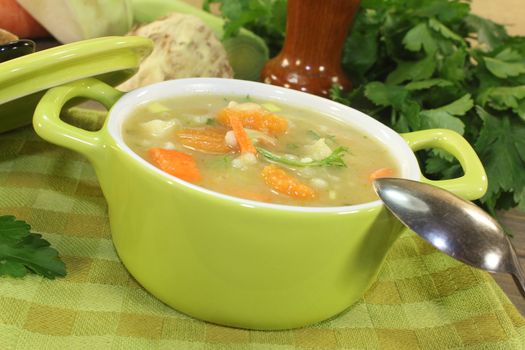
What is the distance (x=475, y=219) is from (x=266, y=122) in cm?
52

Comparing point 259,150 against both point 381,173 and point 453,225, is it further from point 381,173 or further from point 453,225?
point 453,225

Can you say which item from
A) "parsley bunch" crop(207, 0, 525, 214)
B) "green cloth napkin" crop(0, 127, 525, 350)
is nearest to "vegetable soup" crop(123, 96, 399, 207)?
"green cloth napkin" crop(0, 127, 525, 350)

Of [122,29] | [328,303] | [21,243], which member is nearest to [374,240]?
[328,303]

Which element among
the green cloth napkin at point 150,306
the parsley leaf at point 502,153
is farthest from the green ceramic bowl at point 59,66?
Answer: the parsley leaf at point 502,153

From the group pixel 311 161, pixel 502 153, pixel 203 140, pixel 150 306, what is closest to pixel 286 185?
pixel 311 161

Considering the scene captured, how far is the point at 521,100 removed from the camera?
6.18 feet

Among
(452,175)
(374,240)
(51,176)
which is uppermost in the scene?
(374,240)

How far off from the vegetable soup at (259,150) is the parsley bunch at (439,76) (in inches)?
17.8

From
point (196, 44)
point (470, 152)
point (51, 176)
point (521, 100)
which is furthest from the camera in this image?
point (196, 44)

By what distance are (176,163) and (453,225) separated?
508 millimetres

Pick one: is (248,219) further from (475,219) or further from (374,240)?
(475,219)

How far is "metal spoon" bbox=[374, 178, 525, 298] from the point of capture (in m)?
0.97

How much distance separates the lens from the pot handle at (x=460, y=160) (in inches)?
45.6

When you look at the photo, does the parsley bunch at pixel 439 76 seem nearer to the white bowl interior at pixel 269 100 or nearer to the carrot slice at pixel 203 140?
the white bowl interior at pixel 269 100
